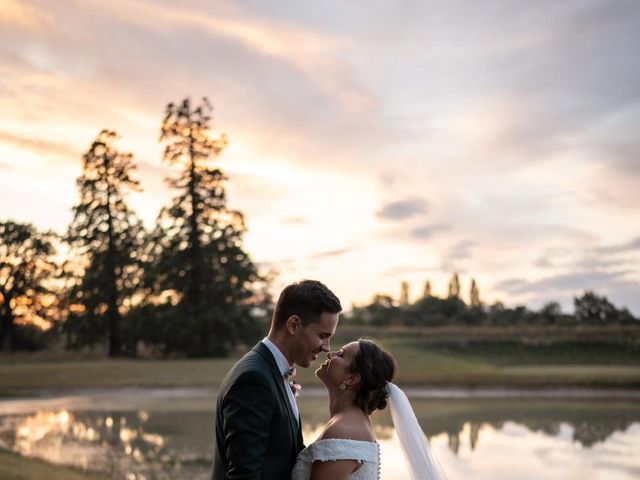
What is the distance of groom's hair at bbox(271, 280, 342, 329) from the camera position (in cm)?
318

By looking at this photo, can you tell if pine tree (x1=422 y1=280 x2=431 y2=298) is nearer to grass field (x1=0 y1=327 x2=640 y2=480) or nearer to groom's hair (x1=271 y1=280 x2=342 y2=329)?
grass field (x1=0 y1=327 x2=640 y2=480)

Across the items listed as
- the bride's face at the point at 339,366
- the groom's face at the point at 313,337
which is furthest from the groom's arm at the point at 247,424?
the bride's face at the point at 339,366

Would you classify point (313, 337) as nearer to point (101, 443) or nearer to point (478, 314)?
point (101, 443)

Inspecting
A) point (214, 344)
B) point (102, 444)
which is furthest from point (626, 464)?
point (214, 344)

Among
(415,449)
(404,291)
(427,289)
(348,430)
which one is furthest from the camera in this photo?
(404,291)

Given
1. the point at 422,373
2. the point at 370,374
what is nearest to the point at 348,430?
the point at 370,374

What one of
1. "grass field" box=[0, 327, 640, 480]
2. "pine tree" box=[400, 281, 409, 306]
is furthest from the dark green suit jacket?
"pine tree" box=[400, 281, 409, 306]

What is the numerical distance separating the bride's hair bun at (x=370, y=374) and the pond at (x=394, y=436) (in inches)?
336

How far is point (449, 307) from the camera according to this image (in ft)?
206

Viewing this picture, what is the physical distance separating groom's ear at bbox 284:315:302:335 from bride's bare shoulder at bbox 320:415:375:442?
0.63 meters

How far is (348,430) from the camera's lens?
3588 mm

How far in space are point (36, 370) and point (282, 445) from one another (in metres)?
31.1

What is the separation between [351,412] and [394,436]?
13.8m

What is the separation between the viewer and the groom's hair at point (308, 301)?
125 inches
